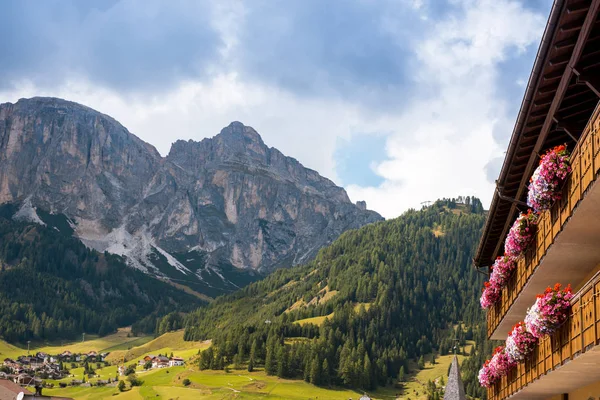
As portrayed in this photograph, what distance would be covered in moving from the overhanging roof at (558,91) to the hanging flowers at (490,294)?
5.09 metres

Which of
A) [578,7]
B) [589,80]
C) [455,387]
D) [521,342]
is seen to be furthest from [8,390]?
[578,7]

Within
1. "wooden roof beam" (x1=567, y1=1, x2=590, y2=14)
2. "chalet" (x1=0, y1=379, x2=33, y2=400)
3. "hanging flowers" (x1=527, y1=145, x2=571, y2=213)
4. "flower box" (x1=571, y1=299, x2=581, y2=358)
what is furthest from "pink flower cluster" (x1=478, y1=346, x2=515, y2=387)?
"chalet" (x1=0, y1=379, x2=33, y2=400)

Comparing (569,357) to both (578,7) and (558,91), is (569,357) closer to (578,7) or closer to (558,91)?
(558,91)

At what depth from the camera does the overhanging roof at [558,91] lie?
14.7m

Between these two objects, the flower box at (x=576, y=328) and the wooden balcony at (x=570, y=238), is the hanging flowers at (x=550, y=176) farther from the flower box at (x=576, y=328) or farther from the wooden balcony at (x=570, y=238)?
the flower box at (x=576, y=328)

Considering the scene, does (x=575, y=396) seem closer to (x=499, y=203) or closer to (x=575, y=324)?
(x=499, y=203)

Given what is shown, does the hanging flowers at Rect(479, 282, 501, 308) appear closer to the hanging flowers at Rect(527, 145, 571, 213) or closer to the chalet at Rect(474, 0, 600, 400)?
the chalet at Rect(474, 0, 600, 400)

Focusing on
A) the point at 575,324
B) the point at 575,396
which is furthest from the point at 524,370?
the point at 575,324

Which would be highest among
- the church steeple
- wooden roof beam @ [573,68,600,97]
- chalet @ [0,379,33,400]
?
wooden roof beam @ [573,68,600,97]

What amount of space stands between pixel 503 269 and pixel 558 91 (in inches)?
415

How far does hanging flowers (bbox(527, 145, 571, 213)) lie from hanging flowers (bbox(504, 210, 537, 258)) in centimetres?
393

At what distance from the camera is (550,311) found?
55.3 ft

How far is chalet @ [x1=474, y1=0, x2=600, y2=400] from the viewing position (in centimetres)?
1482

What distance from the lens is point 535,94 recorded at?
1817 cm
